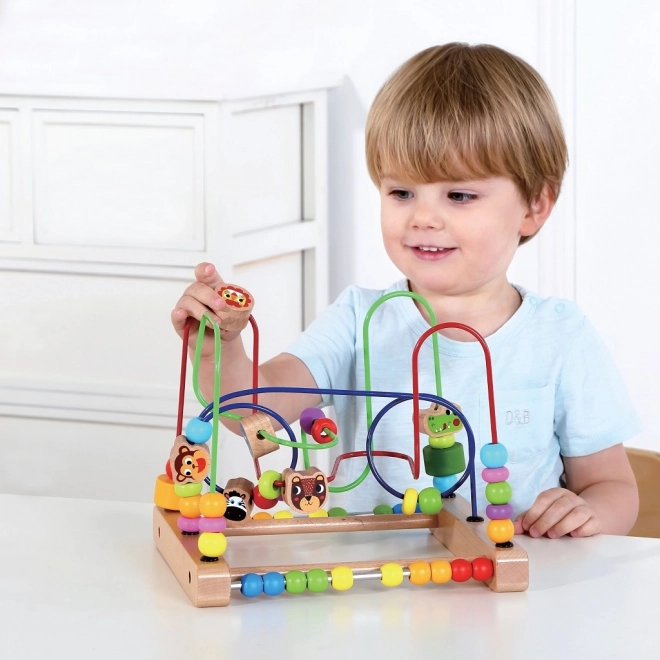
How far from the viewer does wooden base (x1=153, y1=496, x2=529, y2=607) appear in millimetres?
720

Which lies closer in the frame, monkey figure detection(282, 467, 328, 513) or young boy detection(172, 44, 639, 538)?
monkey figure detection(282, 467, 328, 513)

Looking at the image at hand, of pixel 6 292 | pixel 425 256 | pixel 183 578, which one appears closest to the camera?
pixel 183 578

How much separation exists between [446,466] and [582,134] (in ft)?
4.89

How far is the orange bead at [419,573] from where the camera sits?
2.46ft

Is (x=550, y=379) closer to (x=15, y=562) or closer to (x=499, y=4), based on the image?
(x=15, y=562)

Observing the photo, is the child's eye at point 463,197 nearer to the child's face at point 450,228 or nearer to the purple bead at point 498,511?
the child's face at point 450,228

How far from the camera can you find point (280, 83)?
2.12 m

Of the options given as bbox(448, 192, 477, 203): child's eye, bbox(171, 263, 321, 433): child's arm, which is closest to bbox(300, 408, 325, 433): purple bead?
bbox(171, 263, 321, 433): child's arm

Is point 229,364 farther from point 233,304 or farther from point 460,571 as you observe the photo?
point 460,571

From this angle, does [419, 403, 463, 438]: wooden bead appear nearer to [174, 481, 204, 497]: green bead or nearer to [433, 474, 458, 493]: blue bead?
[433, 474, 458, 493]: blue bead

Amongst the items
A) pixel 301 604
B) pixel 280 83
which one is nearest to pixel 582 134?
pixel 280 83

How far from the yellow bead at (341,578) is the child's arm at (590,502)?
0.71ft

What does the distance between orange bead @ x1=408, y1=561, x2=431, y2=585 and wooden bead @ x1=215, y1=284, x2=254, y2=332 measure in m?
0.23

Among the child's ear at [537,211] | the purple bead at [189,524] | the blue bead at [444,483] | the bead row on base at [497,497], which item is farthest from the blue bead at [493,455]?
the child's ear at [537,211]
